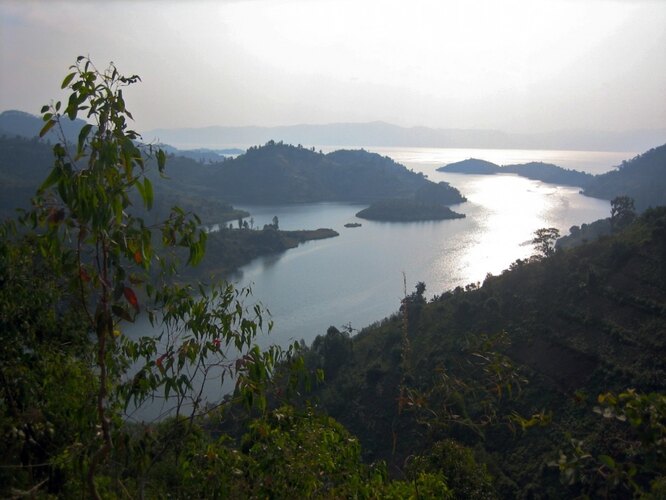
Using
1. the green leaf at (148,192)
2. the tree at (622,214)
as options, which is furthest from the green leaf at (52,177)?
the tree at (622,214)

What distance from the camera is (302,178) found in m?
58.0

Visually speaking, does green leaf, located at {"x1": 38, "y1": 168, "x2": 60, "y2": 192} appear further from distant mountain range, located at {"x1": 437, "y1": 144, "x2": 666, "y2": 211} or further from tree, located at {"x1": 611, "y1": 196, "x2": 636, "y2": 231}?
distant mountain range, located at {"x1": 437, "y1": 144, "x2": 666, "y2": 211}

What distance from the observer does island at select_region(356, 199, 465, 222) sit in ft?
131

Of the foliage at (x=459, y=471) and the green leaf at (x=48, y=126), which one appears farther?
the foliage at (x=459, y=471)

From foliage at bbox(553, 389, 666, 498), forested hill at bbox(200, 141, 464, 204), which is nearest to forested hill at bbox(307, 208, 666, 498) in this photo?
foliage at bbox(553, 389, 666, 498)

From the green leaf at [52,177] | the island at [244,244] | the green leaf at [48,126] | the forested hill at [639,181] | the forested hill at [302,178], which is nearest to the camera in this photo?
the green leaf at [52,177]

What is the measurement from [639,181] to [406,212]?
23779 millimetres

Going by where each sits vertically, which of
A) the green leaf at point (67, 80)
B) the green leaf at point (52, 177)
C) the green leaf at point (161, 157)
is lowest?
the green leaf at point (52, 177)

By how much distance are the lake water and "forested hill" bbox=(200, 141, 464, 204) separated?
676cm

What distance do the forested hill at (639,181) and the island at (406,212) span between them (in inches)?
596

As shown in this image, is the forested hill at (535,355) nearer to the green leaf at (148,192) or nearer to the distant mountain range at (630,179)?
the green leaf at (148,192)

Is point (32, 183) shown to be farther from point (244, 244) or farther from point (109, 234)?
point (109, 234)

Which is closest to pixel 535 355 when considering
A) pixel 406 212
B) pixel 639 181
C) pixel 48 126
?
pixel 48 126

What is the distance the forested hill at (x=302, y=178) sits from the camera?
55.2 m
